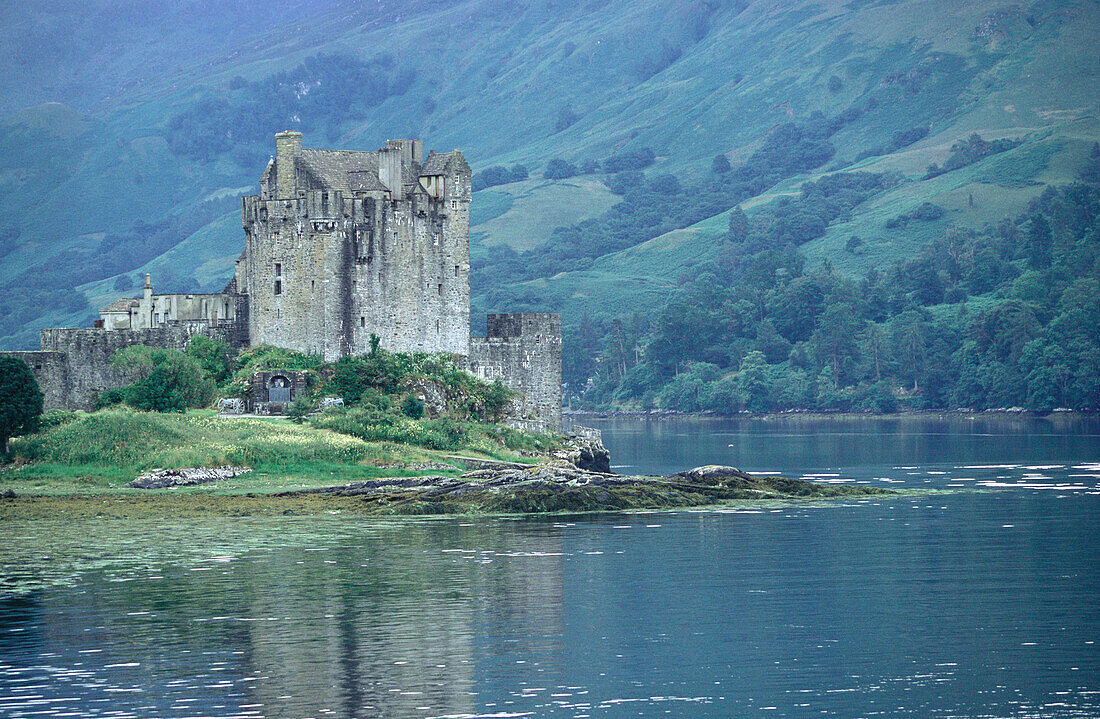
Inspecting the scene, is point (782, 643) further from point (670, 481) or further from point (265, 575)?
point (670, 481)

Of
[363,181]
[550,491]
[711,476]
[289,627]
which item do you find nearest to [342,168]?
[363,181]

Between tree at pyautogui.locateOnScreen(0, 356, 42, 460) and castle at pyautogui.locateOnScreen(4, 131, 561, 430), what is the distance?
10.1 metres

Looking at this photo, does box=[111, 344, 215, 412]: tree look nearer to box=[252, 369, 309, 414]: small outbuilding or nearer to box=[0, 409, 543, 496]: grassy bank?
box=[252, 369, 309, 414]: small outbuilding

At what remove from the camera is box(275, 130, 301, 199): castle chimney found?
2753 inches

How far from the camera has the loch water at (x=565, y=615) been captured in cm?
2667

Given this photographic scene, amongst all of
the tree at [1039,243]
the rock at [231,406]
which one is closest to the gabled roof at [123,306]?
the rock at [231,406]

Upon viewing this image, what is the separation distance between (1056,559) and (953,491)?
2124 centimetres

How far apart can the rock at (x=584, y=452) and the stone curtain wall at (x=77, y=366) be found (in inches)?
718

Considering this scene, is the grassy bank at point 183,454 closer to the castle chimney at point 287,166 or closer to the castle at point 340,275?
the castle at point 340,275

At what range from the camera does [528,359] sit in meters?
74.4

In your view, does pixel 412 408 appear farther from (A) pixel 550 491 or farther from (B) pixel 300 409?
(A) pixel 550 491

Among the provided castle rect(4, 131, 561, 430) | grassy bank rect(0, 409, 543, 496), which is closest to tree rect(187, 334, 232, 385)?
castle rect(4, 131, 561, 430)

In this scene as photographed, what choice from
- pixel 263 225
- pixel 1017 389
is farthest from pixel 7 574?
pixel 1017 389

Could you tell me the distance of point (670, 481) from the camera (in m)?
59.4
